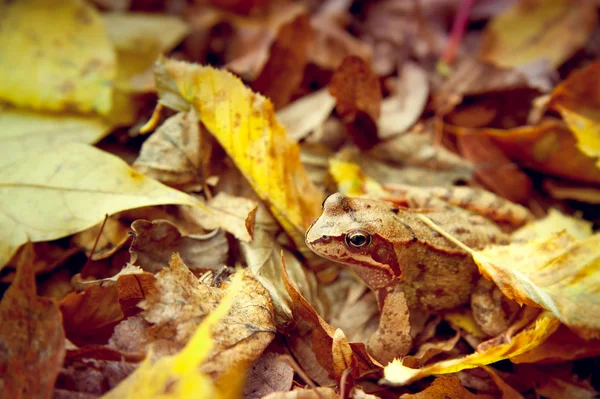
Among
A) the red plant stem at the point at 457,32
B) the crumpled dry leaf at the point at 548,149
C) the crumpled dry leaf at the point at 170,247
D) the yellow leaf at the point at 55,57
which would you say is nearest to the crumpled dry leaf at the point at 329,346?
the crumpled dry leaf at the point at 170,247

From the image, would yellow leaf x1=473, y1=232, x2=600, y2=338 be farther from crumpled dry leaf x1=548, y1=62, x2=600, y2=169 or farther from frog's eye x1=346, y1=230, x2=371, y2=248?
crumpled dry leaf x1=548, y1=62, x2=600, y2=169

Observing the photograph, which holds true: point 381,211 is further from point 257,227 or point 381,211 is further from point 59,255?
point 59,255

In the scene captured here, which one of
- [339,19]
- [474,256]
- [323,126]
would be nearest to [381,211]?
[474,256]

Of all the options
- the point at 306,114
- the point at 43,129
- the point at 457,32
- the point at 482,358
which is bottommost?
the point at 482,358

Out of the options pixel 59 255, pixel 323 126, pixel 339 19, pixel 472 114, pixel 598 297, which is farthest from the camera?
pixel 339 19

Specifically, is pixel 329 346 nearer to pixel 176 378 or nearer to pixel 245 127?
pixel 176 378

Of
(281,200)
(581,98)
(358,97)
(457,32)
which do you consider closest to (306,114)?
(358,97)
